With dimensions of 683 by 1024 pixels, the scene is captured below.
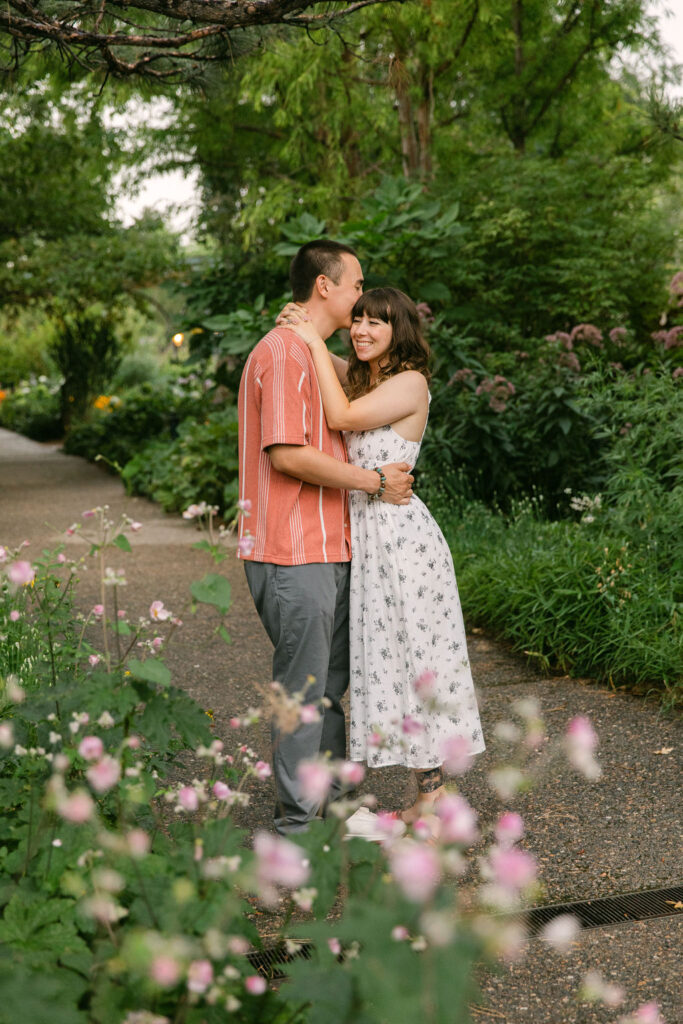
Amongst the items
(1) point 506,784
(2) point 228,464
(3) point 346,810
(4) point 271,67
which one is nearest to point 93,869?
(3) point 346,810

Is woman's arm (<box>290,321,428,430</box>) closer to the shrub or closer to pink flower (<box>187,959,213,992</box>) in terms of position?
the shrub

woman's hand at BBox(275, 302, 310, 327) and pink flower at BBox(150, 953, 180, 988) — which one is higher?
woman's hand at BBox(275, 302, 310, 327)

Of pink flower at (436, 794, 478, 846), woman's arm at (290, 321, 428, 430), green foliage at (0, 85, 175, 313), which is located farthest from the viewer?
green foliage at (0, 85, 175, 313)

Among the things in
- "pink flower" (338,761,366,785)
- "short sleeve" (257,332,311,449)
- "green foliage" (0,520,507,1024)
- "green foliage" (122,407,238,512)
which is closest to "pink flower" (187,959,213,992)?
"green foliage" (0,520,507,1024)

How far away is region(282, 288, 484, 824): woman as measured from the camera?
293 cm

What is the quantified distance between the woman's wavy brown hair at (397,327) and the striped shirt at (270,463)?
0.93ft

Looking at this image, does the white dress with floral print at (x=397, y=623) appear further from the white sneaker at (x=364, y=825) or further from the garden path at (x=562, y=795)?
the garden path at (x=562, y=795)

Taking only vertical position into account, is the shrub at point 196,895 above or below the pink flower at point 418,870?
below

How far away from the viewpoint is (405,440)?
3.04 meters

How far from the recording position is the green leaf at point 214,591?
1919 mm

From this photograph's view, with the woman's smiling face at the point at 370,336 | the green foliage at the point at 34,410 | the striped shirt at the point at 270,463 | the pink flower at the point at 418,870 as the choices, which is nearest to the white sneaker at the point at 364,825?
the striped shirt at the point at 270,463

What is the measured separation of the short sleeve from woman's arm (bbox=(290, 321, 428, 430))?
6cm

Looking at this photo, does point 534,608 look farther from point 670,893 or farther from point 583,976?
point 583,976

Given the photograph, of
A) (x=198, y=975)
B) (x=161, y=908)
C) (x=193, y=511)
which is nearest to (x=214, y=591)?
(x=193, y=511)
